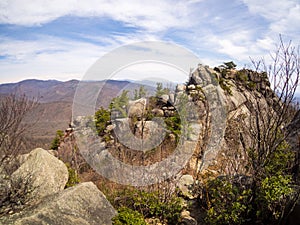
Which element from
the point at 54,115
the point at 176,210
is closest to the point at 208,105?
the point at 176,210

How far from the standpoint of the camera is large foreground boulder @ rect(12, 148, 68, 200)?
20.0 feet

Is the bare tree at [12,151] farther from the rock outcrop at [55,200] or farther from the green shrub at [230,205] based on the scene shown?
the green shrub at [230,205]

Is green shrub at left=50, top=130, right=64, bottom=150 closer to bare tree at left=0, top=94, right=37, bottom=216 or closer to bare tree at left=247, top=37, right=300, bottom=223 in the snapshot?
bare tree at left=0, top=94, right=37, bottom=216

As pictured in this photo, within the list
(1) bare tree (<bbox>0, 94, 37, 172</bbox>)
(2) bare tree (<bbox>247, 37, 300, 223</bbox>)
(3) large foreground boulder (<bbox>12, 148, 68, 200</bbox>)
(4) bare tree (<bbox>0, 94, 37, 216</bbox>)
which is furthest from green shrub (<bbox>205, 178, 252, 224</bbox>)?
(1) bare tree (<bbox>0, 94, 37, 172</bbox>)

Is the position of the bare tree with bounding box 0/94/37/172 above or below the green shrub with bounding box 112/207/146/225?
above

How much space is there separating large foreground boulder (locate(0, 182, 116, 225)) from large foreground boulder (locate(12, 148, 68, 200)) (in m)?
1.26

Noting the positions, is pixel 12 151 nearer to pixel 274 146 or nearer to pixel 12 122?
pixel 12 122

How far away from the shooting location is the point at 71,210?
4.69 metres

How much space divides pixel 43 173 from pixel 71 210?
209cm

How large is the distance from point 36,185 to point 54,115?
125815 mm

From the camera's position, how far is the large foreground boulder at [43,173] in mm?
6094

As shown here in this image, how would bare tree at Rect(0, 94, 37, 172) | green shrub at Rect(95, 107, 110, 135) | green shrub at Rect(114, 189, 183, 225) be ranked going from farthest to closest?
green shrub at Rect(95, 107, 110, 135) < green shrub at Rect(114, 189, 183, 225) < bare tree at Rect(0, 94, 37, 172)

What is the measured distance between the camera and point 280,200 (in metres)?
5.16

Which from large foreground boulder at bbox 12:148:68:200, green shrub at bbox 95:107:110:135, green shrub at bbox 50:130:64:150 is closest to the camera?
large foreground boulder at bbox 12:148:68:200
